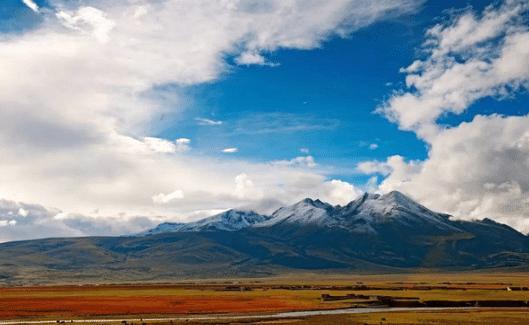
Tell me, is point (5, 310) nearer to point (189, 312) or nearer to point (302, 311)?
point (189, 312)

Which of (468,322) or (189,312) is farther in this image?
(189,312)

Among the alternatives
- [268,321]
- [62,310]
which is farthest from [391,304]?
[62,310]

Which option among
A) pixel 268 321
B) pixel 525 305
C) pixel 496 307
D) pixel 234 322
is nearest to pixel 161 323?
pixel 234 322

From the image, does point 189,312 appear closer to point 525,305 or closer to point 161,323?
point 161,323

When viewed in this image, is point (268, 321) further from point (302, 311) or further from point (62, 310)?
point (62, 310)

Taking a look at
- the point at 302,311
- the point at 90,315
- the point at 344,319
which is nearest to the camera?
the point at 344,319

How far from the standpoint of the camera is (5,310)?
9650cm

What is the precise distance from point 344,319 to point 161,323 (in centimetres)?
2522

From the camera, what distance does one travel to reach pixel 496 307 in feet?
320

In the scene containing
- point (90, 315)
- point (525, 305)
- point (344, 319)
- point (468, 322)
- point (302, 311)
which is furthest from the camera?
point (525, 305)

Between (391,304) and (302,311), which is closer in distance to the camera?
(302,311)

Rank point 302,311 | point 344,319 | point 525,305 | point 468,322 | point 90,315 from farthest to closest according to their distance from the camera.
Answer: point 525,305, point 302,311, point 90,315, point 344,319, point 468,322

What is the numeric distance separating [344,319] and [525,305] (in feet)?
140

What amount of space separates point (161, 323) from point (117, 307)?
1211 inches
